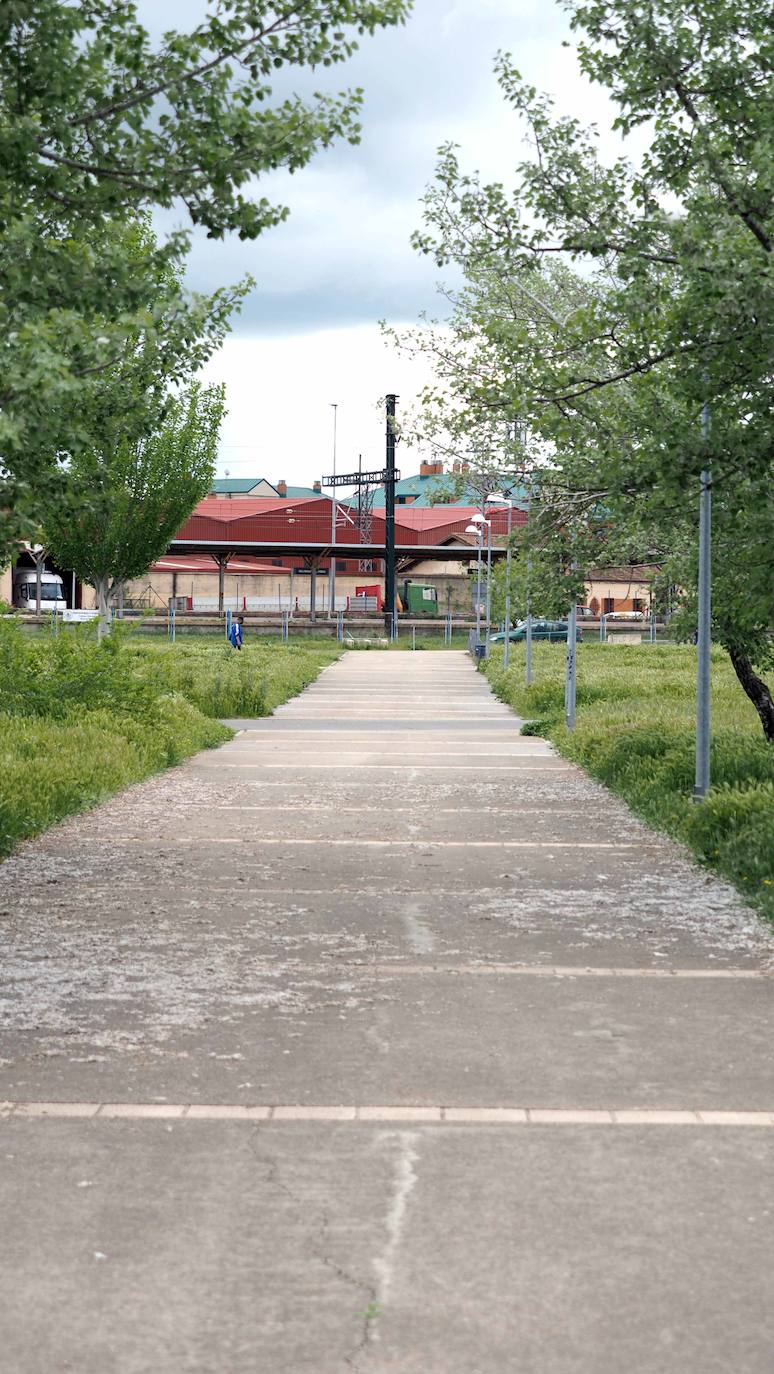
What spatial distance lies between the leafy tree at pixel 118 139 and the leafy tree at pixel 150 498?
32794 millimetres

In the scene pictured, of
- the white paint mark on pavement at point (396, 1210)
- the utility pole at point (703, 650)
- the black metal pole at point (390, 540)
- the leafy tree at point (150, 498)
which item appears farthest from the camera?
the black metal pole at point (390, 540)

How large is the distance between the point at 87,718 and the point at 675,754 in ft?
24.3

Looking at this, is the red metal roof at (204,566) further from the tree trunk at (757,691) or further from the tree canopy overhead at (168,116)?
the tree canopy overhead at (168,116)

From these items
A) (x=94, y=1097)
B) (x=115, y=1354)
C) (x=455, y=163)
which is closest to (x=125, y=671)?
(x=455, y=163)

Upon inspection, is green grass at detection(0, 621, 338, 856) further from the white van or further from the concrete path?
the white van

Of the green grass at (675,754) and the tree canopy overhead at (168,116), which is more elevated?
the tree canopy overhead at (168,116)

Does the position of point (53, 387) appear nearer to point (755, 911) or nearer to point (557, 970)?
point (557, 970)

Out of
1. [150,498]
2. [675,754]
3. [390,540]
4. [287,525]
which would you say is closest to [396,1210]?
[675,754]

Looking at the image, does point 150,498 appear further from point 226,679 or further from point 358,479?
point 358,479

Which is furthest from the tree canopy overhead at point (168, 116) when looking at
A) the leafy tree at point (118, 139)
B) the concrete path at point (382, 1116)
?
the concrete path at point (382, 1116)

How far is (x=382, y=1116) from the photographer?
5.35m

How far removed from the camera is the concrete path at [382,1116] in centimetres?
377

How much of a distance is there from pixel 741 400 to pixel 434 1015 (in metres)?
4.95

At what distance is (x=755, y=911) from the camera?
9203mm
